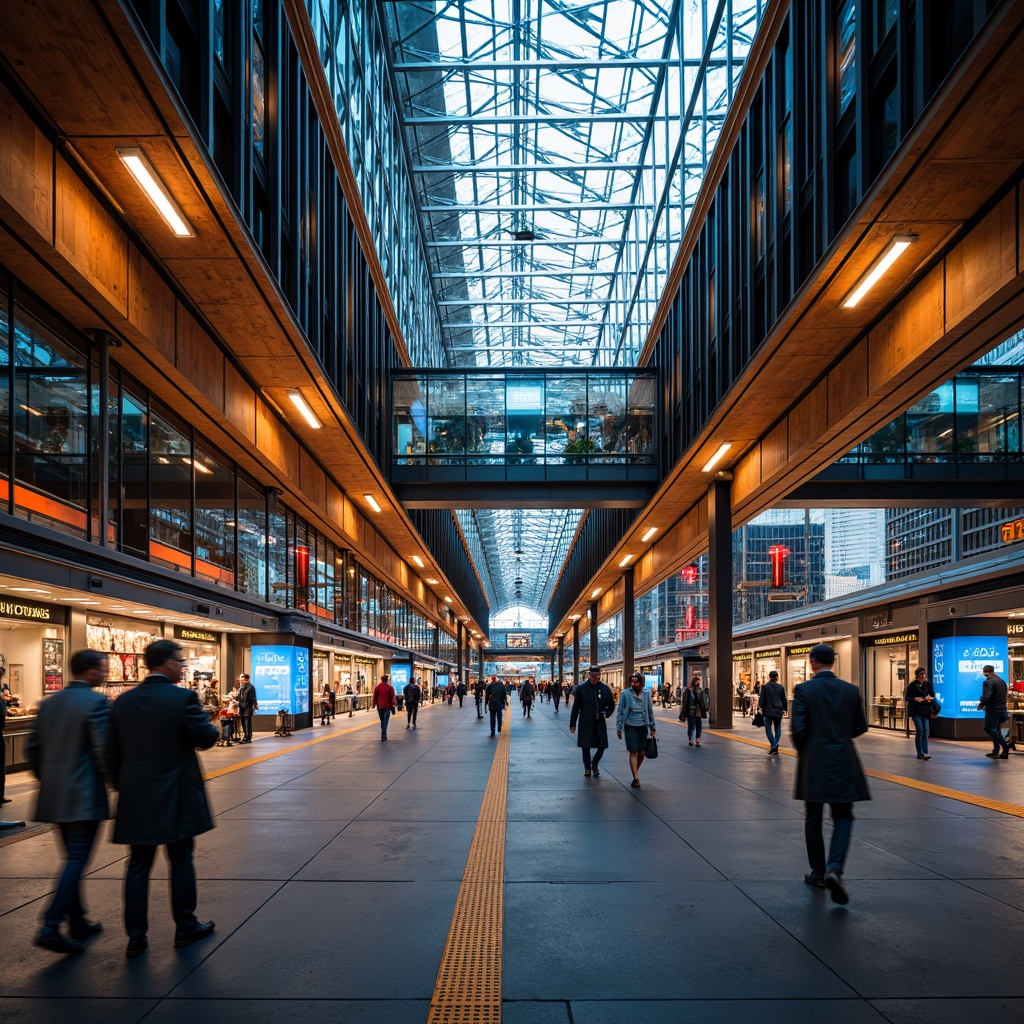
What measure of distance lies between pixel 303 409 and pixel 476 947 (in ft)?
51.6

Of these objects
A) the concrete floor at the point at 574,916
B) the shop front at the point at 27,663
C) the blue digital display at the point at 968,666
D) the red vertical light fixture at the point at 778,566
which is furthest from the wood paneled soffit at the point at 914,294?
the red vertical light fixture at the point at 778,566

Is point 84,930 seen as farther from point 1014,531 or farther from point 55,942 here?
point 1014,531

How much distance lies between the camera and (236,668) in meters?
25.2

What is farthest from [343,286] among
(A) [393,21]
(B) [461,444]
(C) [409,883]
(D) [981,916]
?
(D) [981,916]

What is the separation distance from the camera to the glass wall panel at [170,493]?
16.5 metres

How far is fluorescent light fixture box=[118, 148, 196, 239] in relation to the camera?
1019 centimetres

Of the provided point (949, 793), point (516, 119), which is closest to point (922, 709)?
point (949, 793)

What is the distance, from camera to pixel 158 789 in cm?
565

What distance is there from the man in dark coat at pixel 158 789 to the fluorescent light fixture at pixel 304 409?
14.1 meters

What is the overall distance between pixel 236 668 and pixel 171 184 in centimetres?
1662

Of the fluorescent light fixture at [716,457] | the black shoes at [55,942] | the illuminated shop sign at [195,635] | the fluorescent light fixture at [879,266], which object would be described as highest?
the fluorescent light fixture at [879,266]

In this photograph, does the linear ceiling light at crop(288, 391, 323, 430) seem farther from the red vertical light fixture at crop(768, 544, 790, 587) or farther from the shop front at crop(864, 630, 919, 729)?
the red vertical light fixture at crop(768, 544, 790, 587)

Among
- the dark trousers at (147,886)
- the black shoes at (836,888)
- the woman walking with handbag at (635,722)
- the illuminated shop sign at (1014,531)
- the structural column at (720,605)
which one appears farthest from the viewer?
the structural column at (720,605)

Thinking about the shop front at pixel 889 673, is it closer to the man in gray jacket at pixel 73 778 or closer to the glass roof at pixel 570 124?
the glass roof at pixel 570 124
